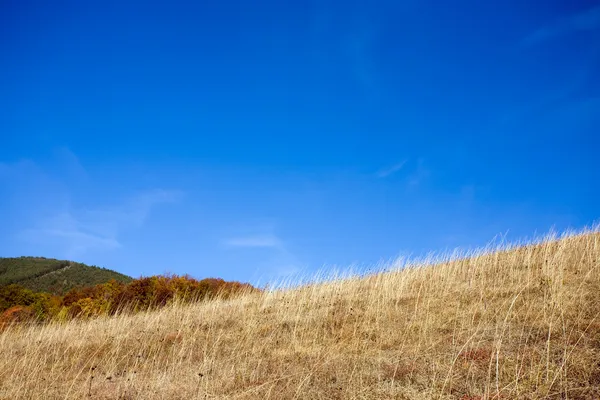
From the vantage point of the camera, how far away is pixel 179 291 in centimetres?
1981

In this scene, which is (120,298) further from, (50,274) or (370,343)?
(50,274)

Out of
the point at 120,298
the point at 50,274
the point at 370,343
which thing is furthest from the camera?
the point at 50,274

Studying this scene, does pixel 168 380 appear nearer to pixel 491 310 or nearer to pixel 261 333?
pixel 261 333

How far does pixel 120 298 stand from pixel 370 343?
670 inches

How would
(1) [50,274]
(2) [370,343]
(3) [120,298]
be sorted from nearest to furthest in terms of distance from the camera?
1. (2) [370,343]
2. (3) [120,298]
3. (1) [50,274]

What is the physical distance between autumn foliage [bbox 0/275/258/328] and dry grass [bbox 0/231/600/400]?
241 inches

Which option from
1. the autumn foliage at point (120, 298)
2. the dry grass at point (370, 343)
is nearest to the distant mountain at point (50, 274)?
the autumn foliage at point (120, 298)

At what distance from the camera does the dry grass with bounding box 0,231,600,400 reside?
16.5 ft

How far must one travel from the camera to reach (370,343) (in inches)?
289

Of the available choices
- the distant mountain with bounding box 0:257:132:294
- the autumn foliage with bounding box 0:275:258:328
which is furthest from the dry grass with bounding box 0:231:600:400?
the distant mountain with bounding box 0:257:132:294

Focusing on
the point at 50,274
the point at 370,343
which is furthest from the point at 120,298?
the point at 50,274

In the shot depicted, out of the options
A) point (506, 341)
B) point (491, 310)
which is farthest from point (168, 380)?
point (491, 310)

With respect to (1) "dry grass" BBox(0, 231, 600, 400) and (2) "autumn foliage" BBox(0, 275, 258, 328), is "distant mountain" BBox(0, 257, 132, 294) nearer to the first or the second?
(2) "autumn foliage" BBox(0, 275, 258, 328)

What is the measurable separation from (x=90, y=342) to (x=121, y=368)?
9.78 ft
